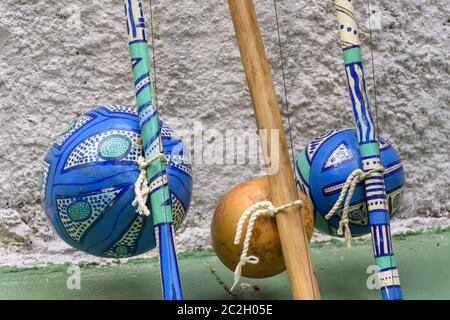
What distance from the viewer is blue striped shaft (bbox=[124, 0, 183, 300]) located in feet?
6.51

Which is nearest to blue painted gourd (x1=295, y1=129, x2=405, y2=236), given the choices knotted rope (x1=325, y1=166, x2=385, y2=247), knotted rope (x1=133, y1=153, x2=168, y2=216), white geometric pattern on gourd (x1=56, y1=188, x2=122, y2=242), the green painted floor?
knotted rope (x1=325, y1=166, x2=385, y2=247)

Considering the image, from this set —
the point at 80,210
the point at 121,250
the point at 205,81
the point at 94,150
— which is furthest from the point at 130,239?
the point at 205,81

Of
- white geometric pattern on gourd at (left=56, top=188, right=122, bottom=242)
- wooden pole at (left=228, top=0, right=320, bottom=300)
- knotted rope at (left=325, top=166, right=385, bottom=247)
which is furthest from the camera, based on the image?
knotted rope at (left=325, top=166, right=385, bottom=247)

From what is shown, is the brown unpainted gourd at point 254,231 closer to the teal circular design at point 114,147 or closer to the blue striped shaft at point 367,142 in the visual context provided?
the blue striped shaft at point 367,142

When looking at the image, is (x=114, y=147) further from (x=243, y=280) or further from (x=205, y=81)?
(x=205, y=81)

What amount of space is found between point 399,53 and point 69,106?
134cm

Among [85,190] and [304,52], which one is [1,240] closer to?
[85,190]

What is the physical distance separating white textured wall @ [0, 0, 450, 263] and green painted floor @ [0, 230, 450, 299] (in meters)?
0.26

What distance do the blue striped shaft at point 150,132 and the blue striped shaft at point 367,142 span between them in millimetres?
563

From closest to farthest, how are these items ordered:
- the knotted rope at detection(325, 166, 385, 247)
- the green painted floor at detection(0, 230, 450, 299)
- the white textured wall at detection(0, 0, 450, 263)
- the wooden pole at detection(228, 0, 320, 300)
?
the wooden pole at detection(228, 0, 320, 300), the knotted rope at detection(325, 166, 385, 247), the green painted floor at detection(0, 230, 450, 299), the white textured wall at detection(0, 0, 450, 263)

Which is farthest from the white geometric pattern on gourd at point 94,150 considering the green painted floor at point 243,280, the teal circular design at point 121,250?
the green painted floor at point 243,280

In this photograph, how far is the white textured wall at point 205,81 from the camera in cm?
295

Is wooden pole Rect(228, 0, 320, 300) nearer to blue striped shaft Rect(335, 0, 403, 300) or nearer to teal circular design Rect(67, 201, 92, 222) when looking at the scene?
blue striped shaft Rect(335, 0, 403, 300)

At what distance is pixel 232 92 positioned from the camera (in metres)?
3.07
